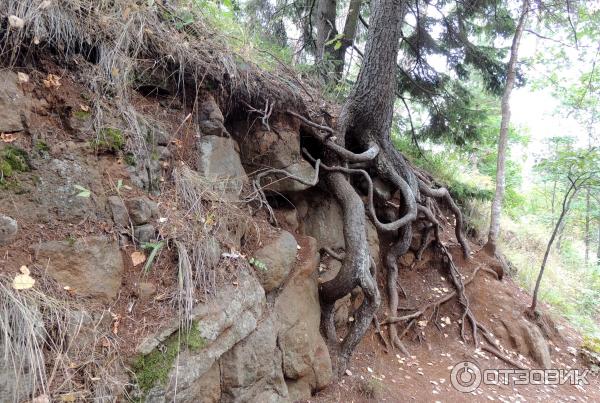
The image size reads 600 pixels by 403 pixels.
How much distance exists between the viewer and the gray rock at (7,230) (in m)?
1.82

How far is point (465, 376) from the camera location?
14.8ft

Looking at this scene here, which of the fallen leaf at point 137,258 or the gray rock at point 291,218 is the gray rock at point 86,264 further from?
the gray rock at point 291,218

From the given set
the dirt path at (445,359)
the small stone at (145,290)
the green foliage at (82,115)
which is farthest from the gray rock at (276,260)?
the green foliage at (82,115)

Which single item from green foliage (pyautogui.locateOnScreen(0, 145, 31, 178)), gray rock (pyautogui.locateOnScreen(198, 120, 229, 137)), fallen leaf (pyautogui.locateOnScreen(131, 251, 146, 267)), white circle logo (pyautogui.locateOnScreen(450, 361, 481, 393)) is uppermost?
gray rock (pyautogui.locateOnScreen(198, 120, 229, 137))

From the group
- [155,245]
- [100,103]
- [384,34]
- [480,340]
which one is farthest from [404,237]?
[100,103]

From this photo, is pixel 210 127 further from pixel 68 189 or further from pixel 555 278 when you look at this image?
pixel 555 278

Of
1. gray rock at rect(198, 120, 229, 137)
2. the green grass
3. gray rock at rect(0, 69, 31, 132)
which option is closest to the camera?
gray rock at rect(0, 69, 31, 132)

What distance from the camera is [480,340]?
5.20 metres

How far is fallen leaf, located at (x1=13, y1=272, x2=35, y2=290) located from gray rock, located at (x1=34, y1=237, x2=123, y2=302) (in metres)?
0.15

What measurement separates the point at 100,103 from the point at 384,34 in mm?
3566

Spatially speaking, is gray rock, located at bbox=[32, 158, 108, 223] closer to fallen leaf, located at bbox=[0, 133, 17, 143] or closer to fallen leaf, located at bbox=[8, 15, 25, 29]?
fallen leaf, located at bbox=[0, 133, 17, 143]

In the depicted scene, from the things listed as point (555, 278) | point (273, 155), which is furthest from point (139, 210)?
point (555, 278)

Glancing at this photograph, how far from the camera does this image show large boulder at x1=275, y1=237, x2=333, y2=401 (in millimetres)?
3191

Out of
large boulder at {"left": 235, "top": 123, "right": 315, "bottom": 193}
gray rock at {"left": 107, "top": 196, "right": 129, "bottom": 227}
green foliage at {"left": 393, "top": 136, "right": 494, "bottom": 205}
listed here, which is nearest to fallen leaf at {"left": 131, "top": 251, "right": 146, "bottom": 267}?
gray rock at {"left": 107, "top": 196, "right": 129, "bottom": 227}
